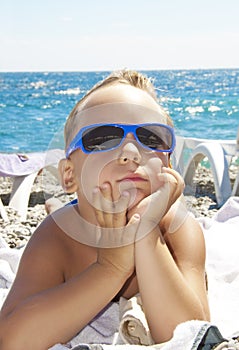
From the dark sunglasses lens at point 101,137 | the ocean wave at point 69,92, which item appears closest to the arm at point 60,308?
the dark sunglasses lens at point 101,137

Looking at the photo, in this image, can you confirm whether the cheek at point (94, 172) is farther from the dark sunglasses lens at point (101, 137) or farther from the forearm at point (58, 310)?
the forearm at point (58, 310)

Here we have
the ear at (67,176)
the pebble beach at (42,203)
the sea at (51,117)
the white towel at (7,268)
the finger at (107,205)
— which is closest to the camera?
the finger at (107,205)

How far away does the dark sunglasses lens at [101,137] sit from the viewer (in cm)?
151

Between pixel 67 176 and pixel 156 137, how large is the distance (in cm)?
30

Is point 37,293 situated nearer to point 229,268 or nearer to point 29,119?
point 229,268

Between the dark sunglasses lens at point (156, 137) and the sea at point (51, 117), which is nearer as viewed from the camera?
the dark sunglasses lens at point (156, 137)

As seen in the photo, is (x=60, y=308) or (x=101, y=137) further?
(x=101, y=137)

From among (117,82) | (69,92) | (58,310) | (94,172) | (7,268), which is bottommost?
(69,92)

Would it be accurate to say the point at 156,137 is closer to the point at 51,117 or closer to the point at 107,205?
the point at 107,205

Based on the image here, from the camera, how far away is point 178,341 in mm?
1341

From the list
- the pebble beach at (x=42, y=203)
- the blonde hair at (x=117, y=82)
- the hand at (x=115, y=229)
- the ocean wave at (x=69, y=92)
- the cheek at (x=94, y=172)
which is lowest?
the ocean wave at (x=69, y=92)

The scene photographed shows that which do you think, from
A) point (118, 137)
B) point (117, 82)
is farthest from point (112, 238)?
point (117, 82)

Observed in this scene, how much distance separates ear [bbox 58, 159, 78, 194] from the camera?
1.66 meters

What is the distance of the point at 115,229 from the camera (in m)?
1.38
